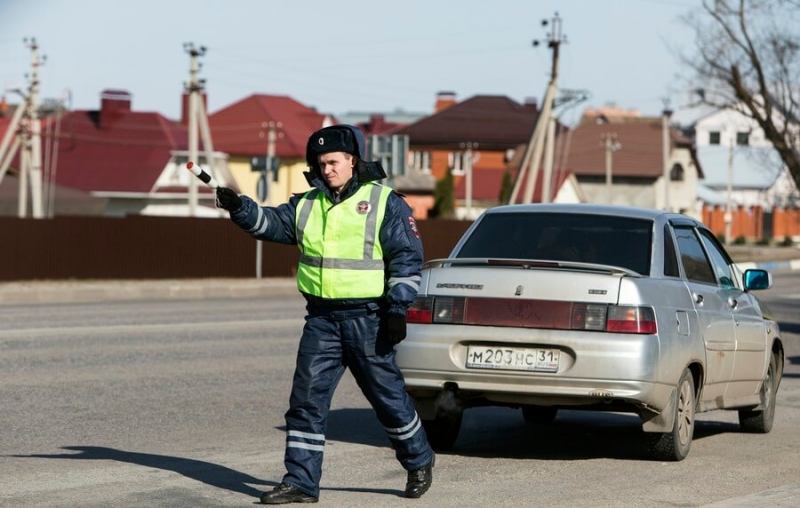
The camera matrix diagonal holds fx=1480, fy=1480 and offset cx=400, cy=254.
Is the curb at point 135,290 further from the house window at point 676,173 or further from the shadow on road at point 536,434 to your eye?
the house window at point 676,173

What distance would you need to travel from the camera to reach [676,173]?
104m

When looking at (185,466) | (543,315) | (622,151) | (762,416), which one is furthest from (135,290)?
(622,151)

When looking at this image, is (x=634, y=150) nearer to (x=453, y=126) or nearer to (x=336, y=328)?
(x=453, y=126)

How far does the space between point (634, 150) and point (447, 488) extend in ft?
320

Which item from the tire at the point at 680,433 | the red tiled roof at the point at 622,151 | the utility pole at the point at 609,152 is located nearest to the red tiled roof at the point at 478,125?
the red tiled roof at the point at 622,151

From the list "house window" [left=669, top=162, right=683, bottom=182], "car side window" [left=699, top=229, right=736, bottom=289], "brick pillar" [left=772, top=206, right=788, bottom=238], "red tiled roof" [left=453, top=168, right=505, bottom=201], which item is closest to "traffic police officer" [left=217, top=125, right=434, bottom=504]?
"car side window" [left=699, top=229, right=736, bottom=289]

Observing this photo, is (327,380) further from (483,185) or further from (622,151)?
(622,151)

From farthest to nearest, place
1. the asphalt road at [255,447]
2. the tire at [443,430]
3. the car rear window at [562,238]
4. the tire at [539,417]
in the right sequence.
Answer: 1. the tire at [539,417]
2. the car rear window at [562,238]
3. the tire at [443,430]
4. the asphalt road at [255,447]

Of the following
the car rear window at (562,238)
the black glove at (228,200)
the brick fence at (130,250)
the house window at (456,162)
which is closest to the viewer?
the black glove at (228,200)

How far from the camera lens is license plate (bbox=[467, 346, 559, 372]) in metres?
7.98

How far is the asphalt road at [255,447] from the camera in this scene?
700 centimetres

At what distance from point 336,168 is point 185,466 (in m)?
2.11

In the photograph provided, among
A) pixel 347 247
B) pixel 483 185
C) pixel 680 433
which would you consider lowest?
pixel 680 433

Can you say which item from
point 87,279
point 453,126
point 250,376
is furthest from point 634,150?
point 250,376
